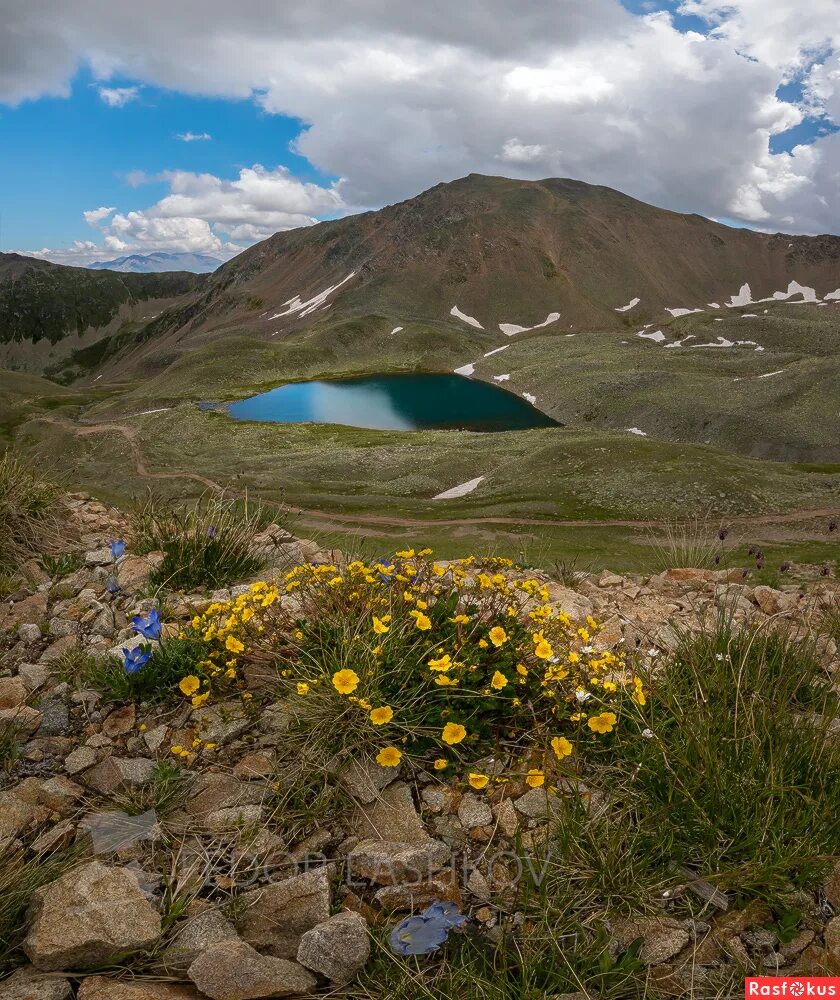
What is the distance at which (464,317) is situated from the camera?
617ft

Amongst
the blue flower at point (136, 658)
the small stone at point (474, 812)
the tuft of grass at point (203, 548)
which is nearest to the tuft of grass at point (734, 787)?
the small stone at point (474, 812)

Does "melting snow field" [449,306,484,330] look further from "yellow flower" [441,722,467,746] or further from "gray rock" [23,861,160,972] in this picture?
"gray rock" [23,861,160,972]

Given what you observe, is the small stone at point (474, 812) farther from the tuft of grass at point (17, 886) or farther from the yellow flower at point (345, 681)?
the tuft of grass at point (17, 886)

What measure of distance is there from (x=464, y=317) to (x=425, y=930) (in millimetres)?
194738

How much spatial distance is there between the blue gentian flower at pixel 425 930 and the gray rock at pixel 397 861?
266 mm

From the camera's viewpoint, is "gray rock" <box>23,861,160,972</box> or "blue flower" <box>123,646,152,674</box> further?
"blue flower" <box>123,646,152,674</box>

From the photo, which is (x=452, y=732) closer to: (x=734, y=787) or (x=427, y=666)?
(x=427, y=666)

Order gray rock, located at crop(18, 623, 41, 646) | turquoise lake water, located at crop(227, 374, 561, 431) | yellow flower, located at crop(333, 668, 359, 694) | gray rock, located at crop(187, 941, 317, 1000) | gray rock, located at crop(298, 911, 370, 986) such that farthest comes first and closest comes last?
turquoise lake water, located at crop(227, 374, 561, 431), gray rock, located at crop(18, 623, 41, 646), yellow flower, located at crop(333, 668, 359, 694), gray rock, located at crop(298, 911, 370, 986), gray rock, located at crop(187, 941, 317, 1000)

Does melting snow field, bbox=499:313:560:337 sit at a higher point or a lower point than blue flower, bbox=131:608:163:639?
higher

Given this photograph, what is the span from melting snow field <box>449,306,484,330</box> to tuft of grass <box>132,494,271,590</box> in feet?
602

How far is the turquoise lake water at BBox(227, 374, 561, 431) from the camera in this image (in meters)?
100

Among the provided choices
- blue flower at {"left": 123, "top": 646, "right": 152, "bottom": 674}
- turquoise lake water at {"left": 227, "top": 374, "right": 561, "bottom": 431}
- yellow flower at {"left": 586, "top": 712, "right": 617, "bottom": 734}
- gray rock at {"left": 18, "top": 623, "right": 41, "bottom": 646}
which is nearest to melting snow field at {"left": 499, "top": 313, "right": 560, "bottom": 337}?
turquoise lake water at {"left": 227, "top": 374, "right": 561, "bottom": 431}

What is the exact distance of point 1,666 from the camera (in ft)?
17.4

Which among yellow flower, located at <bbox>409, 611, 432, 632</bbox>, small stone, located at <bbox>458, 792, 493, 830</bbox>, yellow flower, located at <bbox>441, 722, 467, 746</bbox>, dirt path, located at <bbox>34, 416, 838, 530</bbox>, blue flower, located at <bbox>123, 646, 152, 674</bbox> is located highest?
yellow flower, located at <bbox>409, 611, 432, 632</bbox>
